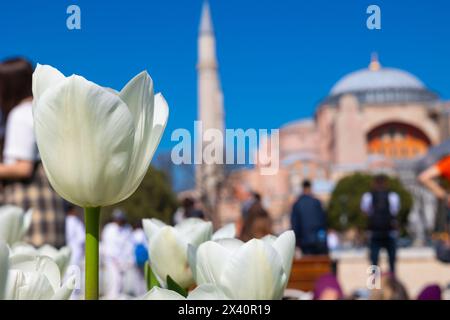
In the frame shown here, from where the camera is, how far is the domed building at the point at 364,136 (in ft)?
227

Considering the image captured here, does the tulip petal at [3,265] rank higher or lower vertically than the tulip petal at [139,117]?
lower

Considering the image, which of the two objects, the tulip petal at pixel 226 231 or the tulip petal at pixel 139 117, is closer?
the tulip petal at pixel 139 117

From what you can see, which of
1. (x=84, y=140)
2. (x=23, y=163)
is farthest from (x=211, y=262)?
(x=23, y=163)

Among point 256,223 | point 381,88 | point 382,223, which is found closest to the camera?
point 256,223

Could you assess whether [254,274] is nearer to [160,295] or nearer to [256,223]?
[160,295]

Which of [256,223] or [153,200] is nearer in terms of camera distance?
[256,223]

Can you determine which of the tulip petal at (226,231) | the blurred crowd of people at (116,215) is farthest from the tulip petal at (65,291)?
the tulip petal at (226,231)

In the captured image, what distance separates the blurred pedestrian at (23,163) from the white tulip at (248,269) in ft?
5.80

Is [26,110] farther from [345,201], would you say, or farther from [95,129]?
[345,201]

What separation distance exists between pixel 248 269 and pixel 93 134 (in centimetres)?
16

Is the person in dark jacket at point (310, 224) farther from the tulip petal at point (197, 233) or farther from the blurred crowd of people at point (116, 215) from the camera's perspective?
the tulip petal at point (197, 233)

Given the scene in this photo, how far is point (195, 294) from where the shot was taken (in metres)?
0.60

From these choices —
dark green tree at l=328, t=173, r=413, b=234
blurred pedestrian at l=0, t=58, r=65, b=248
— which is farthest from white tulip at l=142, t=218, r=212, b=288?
dark green tree at l=328, t=173, r=413, b=234
